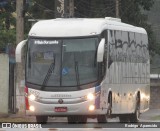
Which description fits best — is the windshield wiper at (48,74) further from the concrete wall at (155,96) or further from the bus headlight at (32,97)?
the concrete wall at (155,96)

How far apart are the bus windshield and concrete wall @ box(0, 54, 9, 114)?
7933 millimetres

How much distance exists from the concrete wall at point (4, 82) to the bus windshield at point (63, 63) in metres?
7.93

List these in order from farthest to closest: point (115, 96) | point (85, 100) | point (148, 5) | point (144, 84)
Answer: point (148, 5) → point (144, 84) → point (115, 96) → point (85, 100)

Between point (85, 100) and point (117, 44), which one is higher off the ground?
point (117, 44)

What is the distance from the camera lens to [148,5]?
185 feet

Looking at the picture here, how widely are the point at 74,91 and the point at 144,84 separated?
315 inches

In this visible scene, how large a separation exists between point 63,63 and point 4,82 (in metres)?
8.69

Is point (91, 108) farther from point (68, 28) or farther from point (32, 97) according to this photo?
point (68, 28)

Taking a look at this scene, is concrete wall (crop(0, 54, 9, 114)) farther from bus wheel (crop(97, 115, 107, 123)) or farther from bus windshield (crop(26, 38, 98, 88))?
bus windshield (crop(26, 38, 98, 88))

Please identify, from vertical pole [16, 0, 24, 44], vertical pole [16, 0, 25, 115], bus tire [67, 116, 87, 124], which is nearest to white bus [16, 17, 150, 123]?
bus tire [67, 116, 87, 124]

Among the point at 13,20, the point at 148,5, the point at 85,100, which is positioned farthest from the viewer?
the point at 148,5

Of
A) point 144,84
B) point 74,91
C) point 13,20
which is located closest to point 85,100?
point 74,91

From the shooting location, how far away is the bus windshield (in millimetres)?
23500

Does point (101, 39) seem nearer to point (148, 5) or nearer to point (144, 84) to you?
point (144, 84)
